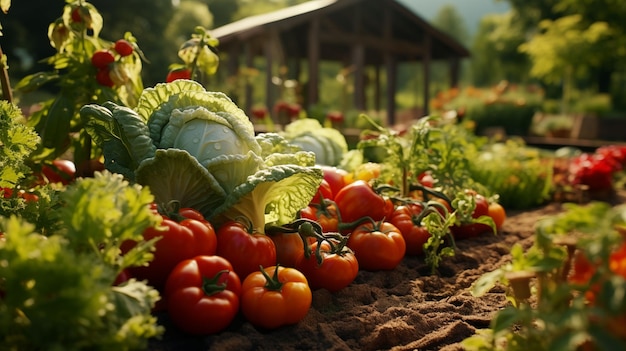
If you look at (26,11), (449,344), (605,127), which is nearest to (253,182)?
(449,344)

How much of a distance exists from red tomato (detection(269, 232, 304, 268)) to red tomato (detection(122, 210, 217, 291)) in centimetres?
48

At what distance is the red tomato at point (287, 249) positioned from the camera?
2.84 m

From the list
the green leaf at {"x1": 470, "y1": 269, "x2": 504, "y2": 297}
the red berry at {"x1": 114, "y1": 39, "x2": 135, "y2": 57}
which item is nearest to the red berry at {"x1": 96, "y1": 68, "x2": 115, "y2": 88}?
the red berry at {"x1": 114, "y1": 39, "x2": 135, "y2": 57}

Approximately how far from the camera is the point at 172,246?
2.33 metres

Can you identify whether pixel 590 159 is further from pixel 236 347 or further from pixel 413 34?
pixel 413 34

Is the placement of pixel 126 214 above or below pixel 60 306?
above

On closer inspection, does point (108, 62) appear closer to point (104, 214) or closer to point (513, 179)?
point (104, 214)

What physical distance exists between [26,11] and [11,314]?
27784 mm

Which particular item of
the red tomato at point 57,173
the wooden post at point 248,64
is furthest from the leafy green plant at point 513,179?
the wooden post at point 248,64

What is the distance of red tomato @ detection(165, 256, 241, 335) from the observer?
2.15 meters

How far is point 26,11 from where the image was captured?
25531 mm

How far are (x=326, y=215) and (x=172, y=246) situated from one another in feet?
4.03

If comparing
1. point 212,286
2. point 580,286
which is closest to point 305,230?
point 212,286

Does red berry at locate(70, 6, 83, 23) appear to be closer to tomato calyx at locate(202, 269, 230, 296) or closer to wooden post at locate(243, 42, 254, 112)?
tomato calyx at locate(202, 269, 230, 296)
